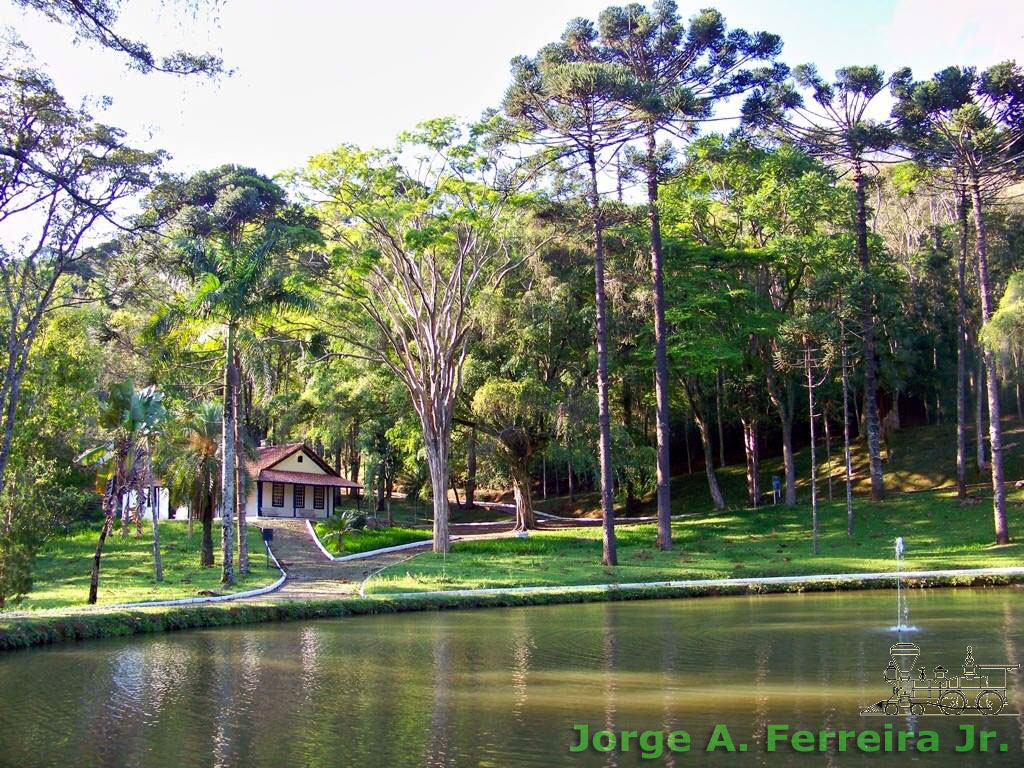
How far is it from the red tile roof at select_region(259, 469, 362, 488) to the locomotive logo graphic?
130ft

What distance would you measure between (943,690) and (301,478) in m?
42.4

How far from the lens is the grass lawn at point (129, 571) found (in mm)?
26861

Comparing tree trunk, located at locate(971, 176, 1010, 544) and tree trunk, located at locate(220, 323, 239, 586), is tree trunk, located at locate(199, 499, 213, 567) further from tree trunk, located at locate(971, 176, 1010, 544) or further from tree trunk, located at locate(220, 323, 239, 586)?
tree trunk, located at locate(971, 176, 1010, 544)

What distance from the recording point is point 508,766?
A: 9156 millimetres

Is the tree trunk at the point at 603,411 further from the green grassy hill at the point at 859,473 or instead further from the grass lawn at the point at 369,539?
the green grassy hill at the point at 859,473

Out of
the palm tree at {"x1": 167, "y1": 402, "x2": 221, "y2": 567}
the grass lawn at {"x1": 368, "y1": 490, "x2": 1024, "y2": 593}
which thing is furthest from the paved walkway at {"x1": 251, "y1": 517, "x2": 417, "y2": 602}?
the palm tree at {"x1": 167, "y1": 402, "x2": 221, "y2": 567}

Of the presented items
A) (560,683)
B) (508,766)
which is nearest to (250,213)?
(560,683)

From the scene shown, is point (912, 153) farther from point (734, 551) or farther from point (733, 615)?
point (733, 615)

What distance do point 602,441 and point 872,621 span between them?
48.6 ft

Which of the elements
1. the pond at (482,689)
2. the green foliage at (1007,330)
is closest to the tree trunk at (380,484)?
the pond at (482,689)

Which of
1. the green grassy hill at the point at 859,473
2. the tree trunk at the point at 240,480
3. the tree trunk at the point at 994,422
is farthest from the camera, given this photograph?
the green grassy hill at the point at 859,473

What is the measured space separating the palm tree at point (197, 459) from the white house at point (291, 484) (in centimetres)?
1449

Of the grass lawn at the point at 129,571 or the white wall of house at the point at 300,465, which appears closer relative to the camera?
the grass lawn at the point at 129,571

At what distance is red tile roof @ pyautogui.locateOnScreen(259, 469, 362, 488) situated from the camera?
162ft
